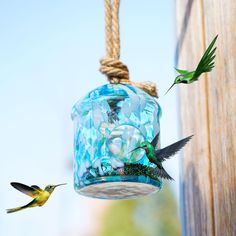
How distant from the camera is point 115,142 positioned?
4.42ft

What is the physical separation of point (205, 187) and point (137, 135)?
0.29 metres

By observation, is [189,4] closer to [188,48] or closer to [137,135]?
[188,48]

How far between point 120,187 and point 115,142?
0.09m

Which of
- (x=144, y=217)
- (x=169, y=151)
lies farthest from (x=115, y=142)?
(x=144, y=217)

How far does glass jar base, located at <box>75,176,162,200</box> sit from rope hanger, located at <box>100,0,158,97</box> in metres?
0.24

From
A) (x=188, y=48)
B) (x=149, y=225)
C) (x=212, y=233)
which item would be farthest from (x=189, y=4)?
(x=149, y=225)

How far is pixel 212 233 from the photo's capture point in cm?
152

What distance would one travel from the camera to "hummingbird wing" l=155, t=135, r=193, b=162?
4.15 ft

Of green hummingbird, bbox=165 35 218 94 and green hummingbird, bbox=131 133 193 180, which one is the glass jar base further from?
green hummingbird, bbox=165 35 218 94

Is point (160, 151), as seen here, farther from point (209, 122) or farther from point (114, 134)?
point (209, 122)

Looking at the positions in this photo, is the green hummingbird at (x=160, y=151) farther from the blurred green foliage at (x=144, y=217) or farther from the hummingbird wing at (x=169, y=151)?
the blurred green foliage at (x=144, y=217)

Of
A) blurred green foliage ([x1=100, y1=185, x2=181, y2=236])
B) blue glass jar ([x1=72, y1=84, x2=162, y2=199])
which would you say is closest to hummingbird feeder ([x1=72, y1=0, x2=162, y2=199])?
blue glass jar ([x1=72, y1=84, x2=162, y2=199])

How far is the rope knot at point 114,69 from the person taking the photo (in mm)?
1421

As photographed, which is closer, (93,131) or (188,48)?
(93,131)
